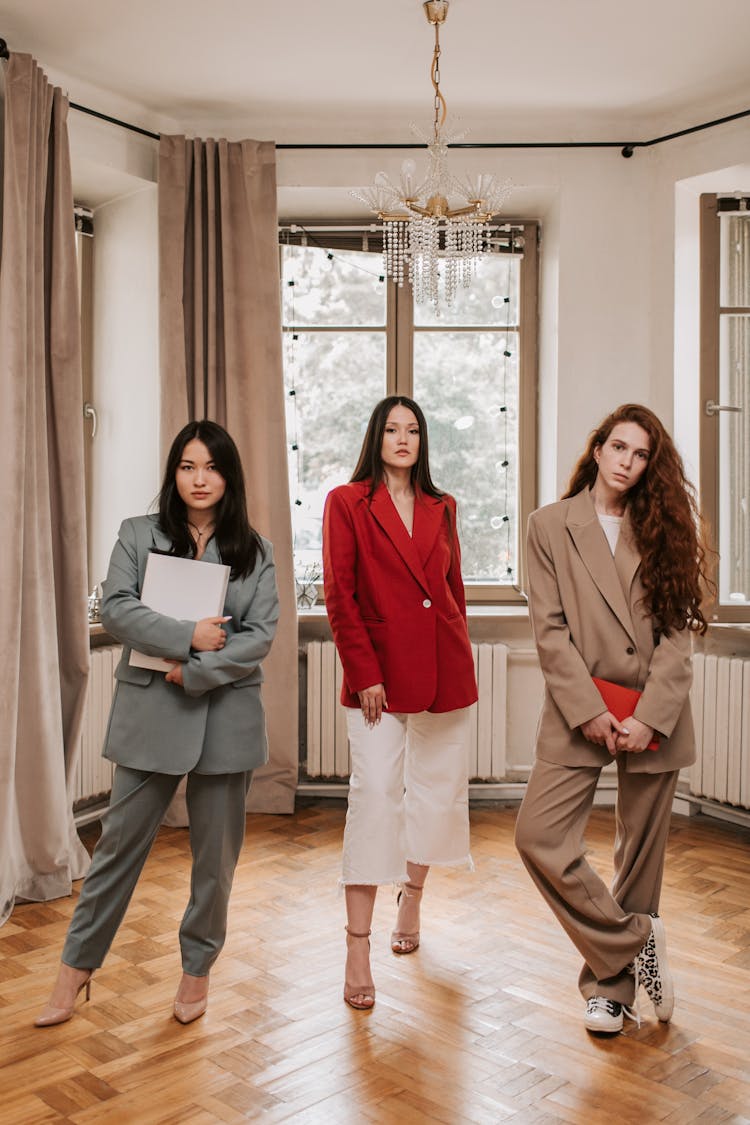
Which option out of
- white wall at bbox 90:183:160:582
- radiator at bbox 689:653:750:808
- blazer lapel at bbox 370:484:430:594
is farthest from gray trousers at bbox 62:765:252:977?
radiator at bbox 689:653:750:808

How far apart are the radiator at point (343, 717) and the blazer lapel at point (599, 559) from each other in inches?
75.0

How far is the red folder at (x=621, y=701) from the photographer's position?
8.00 feet

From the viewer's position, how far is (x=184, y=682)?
7.78 ft

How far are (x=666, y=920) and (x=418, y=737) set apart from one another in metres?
1.04

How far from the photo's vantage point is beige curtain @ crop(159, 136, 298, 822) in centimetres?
410

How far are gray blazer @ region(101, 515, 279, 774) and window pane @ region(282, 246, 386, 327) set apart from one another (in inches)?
93.8

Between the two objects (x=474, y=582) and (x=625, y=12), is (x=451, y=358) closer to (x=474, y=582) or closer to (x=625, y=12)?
(x=474, y=582)

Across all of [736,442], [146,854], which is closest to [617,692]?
[146,854]

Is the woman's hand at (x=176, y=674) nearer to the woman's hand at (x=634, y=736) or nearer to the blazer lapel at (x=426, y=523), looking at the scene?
the blazer lapel at (x=426, y=523)

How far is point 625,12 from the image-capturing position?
334 cm

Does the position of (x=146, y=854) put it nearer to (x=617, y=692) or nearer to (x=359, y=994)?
(x=359, y=994)

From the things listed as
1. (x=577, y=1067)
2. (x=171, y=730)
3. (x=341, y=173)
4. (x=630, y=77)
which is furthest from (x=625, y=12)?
(x=577, y=1067)

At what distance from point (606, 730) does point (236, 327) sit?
2.45 metres

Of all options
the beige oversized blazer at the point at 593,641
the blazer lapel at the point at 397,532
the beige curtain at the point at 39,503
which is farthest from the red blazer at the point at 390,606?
the beige curtain at the point at 39,503
